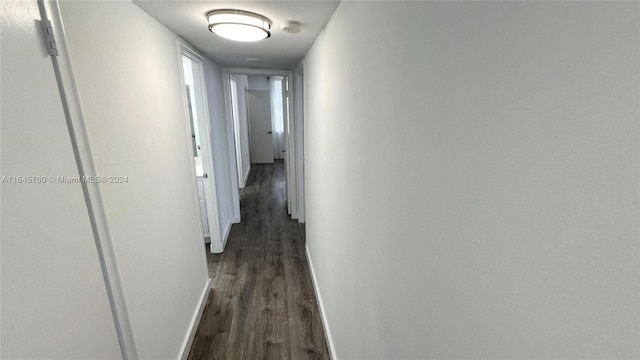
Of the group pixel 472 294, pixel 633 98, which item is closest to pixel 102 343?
pixel 472 294

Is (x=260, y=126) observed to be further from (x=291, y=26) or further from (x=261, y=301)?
(x=291, y=26)

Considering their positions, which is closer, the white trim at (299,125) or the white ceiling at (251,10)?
the white ceiling at (251,10)

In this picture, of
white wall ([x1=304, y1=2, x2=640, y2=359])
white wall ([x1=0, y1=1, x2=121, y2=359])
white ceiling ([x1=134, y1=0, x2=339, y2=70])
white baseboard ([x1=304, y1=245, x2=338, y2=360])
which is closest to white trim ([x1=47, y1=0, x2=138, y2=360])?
white wall ([x1=0, y1=1, x2=121, y2=359])

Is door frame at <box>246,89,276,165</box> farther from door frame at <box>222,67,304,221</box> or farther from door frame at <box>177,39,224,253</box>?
door frame at <box>177,39,224,253</box>

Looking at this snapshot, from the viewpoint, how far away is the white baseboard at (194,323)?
1.91 metres

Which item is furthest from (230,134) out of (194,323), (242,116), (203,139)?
(242,116)

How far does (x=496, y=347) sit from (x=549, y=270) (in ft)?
0.64

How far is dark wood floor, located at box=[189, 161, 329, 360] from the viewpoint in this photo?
204 centimetres

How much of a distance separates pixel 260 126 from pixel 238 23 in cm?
611

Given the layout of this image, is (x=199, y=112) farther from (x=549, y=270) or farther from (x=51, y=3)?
(x=549, y=270)

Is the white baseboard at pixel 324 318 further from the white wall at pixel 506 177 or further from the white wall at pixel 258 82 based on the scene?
the white wall at pixel 258 82

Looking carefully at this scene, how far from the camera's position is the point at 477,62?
0.48m

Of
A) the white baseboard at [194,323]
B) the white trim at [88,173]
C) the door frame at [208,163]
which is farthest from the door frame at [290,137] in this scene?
the white trim at [88,173]

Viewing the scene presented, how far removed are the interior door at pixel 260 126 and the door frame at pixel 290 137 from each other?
3446 millimetres
